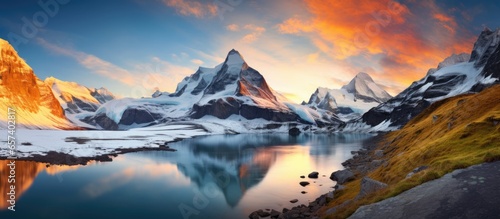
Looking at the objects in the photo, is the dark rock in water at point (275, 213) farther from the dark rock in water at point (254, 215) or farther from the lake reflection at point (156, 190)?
the lake reflection at point (156, 190)

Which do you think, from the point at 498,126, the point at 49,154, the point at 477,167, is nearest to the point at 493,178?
the point at 477,167

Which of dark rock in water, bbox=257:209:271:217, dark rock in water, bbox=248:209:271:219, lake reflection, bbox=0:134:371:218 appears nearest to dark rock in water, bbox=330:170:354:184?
lake reflection, bbox=0:134:371:218

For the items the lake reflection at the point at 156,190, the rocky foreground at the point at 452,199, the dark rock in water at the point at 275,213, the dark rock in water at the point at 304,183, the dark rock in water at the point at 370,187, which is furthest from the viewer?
the dark rock in water at the point at 304,183

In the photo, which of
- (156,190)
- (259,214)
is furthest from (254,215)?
(156,190)

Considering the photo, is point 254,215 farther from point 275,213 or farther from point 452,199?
point 452,199

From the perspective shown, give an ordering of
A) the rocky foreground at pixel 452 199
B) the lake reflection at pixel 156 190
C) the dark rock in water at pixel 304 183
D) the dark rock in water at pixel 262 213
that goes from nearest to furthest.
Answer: the rocky foreground at pixel 452 199 < the dark rock in water at pixel 262 213 < the lake reflection at pixel 156 190 < the dark rock in water at pixel 304 183

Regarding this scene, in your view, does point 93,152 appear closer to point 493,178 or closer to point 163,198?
point 163,198

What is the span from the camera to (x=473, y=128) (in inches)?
1264

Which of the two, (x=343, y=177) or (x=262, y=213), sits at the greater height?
(x=343, y=177)

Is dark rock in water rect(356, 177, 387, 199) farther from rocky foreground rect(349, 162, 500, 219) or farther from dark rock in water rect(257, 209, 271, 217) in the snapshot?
dark rock in water rect(257, 209, 271, 217)

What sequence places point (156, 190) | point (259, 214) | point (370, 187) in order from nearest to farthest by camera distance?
point (370, 187) < point (259, 214) < point (156, 190)

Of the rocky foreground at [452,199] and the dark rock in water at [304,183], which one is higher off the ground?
the rocky foreground at [452,199]

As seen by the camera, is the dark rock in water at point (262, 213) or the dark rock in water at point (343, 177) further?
the dark rock in water at point (343, 177)

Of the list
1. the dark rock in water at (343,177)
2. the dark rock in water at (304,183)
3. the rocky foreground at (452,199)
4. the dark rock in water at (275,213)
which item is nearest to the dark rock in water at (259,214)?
the dark rock in water at (275,213)
